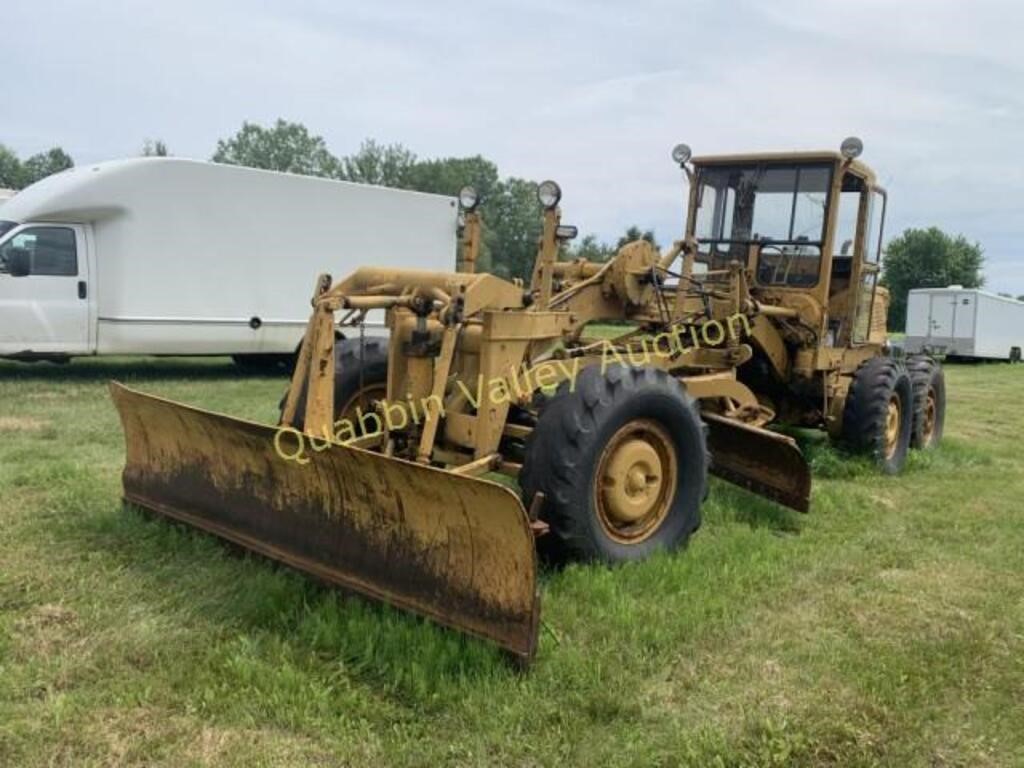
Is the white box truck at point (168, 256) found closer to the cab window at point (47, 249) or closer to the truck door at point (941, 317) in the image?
the cab window at point (47, 249)

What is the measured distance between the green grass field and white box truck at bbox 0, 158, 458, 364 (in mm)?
6297

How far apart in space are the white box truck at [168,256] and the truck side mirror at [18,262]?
12 mm

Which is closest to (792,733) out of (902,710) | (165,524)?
(902,710)

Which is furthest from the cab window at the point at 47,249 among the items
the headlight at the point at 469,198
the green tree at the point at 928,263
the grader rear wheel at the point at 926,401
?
the green tree at the point at 928,263

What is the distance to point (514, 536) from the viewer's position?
3.71 m

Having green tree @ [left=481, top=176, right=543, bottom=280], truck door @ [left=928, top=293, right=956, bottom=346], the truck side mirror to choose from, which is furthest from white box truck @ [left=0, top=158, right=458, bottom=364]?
green tree @ [left=481, top=176, right=543, bottom=280]

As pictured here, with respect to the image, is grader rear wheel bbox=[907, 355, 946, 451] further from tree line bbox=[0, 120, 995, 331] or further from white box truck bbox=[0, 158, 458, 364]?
tree line bbox=[0, 120, 995, 331]

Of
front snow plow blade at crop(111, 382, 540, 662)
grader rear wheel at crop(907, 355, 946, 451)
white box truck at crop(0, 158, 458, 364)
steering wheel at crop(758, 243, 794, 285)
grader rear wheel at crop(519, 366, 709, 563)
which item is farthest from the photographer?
white box truck at crop(0, 158, 458, 364)

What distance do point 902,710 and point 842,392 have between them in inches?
199

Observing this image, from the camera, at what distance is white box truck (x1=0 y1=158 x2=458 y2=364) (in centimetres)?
1149

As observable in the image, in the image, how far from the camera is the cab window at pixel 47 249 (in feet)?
37.2

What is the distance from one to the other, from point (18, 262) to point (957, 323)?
987 inches

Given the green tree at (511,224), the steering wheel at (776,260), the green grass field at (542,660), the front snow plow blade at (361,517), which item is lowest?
the green grass field at (542,660)

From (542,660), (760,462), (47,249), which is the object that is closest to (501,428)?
(542,660)
